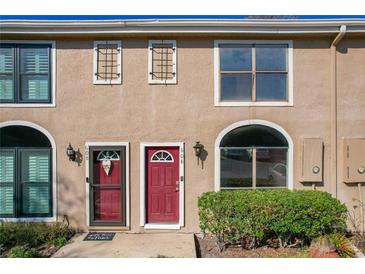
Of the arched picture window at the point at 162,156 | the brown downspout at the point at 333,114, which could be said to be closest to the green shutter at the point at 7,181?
the arched picture window at the point at 162,156

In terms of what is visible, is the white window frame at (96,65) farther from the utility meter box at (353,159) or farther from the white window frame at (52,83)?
the utility meter box at (353,159)

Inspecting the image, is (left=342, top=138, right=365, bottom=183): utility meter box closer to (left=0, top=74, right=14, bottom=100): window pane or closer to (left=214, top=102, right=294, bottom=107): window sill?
(left=214, top=102, right=294, bottom=107): window sill

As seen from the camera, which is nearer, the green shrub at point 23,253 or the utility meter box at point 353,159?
the green shrub at point 23,253

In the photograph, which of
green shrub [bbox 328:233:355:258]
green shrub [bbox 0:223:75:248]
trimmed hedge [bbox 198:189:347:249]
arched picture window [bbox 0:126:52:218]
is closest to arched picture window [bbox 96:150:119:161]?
arched picture window [bbox 0:126:52:218]

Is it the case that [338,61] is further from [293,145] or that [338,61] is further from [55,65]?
[55,65]

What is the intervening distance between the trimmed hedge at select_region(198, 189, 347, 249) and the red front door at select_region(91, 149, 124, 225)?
233 centimetres

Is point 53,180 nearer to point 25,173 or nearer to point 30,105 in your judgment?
point 25,173

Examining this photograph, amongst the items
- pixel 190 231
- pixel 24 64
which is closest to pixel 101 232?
pixel 190 231

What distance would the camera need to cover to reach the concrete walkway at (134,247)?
5789 mm

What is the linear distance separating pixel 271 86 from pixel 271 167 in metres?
2.06

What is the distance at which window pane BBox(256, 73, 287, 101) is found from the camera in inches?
277

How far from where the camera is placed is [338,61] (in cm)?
694

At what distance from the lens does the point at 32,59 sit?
278 inches

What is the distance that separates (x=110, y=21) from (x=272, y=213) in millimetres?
5706
